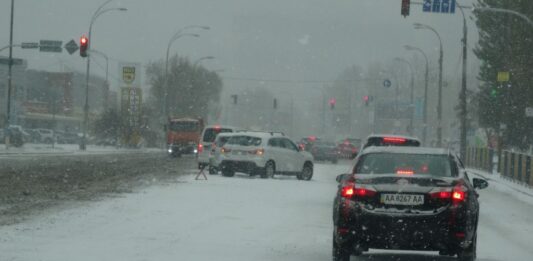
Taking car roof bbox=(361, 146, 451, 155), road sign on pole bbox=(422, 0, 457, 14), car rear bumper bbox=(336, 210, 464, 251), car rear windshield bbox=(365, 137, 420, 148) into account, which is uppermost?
road sign on pole bbox=(422, 0, 457, 14)

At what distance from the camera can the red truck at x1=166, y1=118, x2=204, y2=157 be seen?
2378 inches

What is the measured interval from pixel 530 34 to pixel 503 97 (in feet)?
12.0

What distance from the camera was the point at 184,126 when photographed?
202 feet

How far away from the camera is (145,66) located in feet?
434

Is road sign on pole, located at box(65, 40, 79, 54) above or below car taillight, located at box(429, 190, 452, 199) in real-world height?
above

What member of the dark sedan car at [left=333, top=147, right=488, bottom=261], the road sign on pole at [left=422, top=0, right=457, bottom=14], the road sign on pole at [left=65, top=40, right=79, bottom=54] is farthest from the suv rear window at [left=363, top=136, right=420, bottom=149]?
the road sign on pole at [left=65, top=40, right=79, bottom=54]

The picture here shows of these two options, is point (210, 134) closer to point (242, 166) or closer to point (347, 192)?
point (242, 166)

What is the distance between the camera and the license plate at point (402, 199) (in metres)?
10.8

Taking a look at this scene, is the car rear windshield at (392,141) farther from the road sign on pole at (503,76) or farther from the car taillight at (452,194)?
the road sign on pole at (503,76)

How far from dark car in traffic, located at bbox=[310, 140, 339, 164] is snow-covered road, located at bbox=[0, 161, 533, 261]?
38.8 m

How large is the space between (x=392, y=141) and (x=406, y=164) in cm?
1179

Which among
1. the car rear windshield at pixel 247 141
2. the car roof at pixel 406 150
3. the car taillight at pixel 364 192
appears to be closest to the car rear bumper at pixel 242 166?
the car rear windshield at pixel 247 141

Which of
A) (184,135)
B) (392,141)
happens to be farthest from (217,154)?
(184,135)

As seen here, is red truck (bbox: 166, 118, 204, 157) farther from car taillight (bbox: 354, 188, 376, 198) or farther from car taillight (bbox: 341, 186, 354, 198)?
car taillight (bbox: 354, 188, 376, 198)
